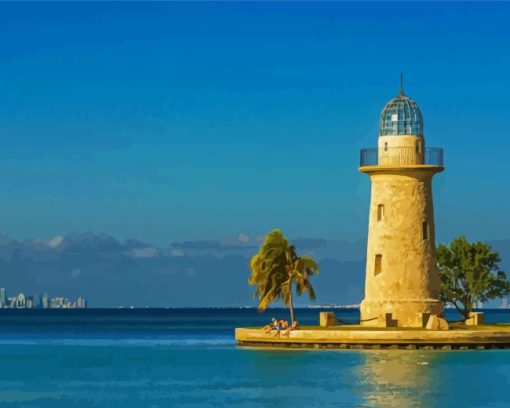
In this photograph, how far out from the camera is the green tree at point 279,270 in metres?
70.4

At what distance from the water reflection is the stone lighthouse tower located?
4.23m

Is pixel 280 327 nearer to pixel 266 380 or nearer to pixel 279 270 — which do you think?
pixel 279 270

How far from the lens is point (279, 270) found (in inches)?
2788

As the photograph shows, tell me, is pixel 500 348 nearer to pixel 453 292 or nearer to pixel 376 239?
pixel 376 239

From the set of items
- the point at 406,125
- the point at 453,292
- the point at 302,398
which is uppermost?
the point at 406,125

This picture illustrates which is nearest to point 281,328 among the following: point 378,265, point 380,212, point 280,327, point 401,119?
point 280,327

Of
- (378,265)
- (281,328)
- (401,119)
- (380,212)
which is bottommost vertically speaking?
(281,328)

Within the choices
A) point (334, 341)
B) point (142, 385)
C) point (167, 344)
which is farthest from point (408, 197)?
point (167, 344)

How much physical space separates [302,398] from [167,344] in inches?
1771

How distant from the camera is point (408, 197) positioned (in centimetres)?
6650

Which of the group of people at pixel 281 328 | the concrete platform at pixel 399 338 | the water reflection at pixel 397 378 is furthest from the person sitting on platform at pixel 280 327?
the water reflection at pixel 397 378

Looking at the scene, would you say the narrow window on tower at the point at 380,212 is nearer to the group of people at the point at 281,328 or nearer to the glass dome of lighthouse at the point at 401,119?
the glass dome of lighthouse at the point at 401,119

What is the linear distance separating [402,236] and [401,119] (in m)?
5.85

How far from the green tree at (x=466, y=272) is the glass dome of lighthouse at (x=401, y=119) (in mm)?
12551
